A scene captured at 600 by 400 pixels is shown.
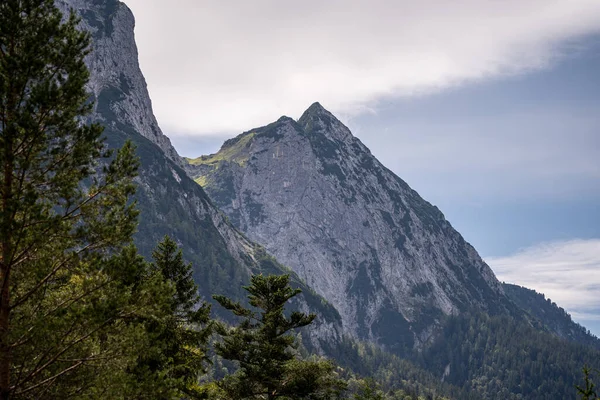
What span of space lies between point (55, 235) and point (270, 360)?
57.4 ft

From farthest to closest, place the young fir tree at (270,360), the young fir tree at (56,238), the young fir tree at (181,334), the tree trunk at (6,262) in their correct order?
the young fir tree at (270,360), the young fir tree at (181,334), the young fir tree at (56,238), the tree trunk at (6,262)

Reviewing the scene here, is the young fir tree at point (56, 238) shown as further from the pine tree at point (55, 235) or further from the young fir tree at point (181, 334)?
the young fir tree at point (181, 334)

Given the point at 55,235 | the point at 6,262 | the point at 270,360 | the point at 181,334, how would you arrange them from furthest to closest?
the point at 270,360, the point at 181,334, the point at 55,235, the point at 6,262

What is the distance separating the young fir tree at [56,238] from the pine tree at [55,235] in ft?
0.11

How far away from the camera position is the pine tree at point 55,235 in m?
13.7

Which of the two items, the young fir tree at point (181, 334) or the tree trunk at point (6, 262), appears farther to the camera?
the young fir tree at point (181, 334)

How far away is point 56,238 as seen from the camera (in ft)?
48.4

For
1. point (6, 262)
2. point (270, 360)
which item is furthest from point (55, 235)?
point (270, 360)

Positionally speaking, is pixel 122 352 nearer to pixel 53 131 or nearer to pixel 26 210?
pixel 26 210

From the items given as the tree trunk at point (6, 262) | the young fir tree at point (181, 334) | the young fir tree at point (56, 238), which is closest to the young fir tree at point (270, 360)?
the young fir tree at point (181, 334)

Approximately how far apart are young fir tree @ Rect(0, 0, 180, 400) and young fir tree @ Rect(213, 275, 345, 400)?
1358 cm

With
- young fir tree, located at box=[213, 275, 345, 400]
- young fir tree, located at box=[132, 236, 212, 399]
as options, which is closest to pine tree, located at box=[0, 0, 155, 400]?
young fir tree, located at box=[132, 236, 212, 399]

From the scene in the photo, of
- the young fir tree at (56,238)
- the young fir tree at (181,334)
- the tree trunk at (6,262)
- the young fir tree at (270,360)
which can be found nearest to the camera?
the tree trunk at (6,262)

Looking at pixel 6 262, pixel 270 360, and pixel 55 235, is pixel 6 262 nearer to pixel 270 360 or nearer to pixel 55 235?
pixel 55 235
